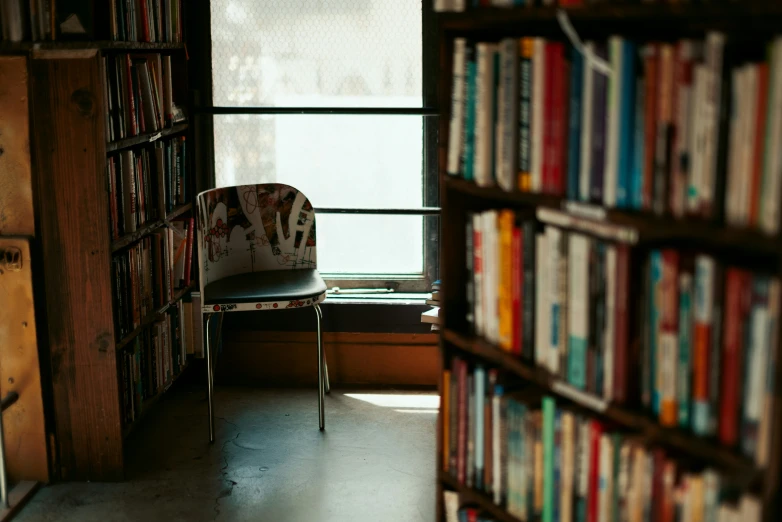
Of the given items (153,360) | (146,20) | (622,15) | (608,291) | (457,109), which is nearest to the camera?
(622,15)

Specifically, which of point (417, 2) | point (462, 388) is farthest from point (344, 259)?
point (462, 388)

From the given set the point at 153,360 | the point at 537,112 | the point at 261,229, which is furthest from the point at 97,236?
the point at 537,112

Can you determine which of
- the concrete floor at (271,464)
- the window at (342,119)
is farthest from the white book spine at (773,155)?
the window at (342,119)

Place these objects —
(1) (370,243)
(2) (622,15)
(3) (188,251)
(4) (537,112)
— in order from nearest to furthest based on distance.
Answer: (2) (622,15) < (4) (537,112) < (3) (188,251) < (1) (370,243)

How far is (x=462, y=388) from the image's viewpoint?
81.6 inches

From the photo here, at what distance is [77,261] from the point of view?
292 centimetres

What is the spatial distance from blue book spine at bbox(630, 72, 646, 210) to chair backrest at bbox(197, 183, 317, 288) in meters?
2.20

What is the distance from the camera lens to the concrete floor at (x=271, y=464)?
2.87 meters

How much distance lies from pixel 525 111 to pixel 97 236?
65.4 inches

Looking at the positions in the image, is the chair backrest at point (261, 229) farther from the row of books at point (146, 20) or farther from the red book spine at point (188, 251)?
the row of books at point (146, 20)

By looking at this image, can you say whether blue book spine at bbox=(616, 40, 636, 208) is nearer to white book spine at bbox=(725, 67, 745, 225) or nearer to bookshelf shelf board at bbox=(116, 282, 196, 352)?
white book spine at bbox=(725, 67, 745, 225)

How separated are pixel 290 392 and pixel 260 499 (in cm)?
98

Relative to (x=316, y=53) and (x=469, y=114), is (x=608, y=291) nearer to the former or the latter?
(x=469, y=114)

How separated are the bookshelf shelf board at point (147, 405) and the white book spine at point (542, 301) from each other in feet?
5.80
